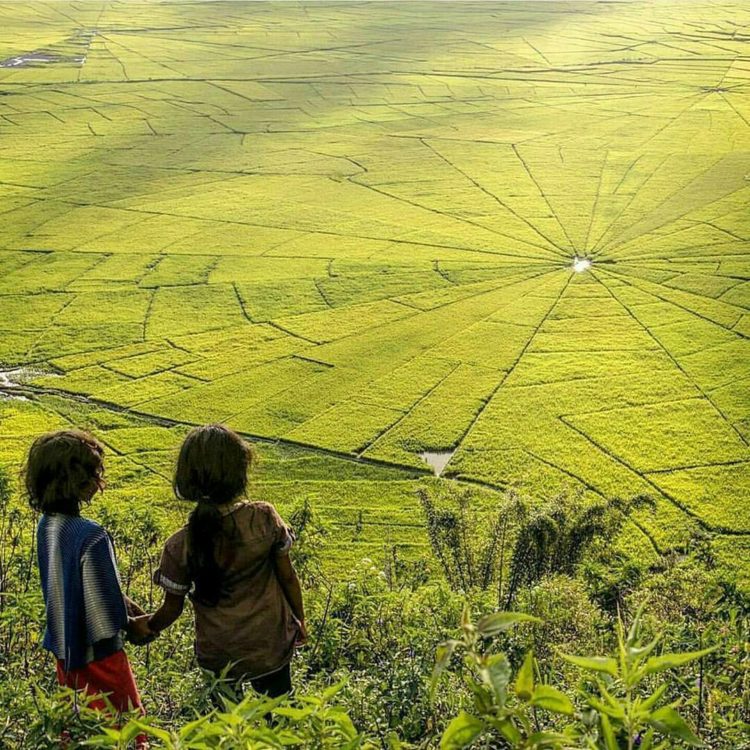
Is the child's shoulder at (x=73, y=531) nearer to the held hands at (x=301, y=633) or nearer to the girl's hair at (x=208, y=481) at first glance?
the girl's hair at (x=208, y=481)

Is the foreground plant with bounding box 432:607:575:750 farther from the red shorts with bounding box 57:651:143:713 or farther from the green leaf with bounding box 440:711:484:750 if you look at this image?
the red shorts with bounding box 57:651:143:713

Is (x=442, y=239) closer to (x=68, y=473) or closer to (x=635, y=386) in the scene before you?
(x=635, y=386)

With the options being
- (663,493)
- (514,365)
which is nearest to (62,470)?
(663,493)

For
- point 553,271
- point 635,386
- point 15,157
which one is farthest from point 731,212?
point 15,157

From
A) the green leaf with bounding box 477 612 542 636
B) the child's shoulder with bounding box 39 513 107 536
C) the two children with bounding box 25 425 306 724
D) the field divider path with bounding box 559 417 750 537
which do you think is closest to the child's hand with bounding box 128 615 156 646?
the two children with bounding box 25 425 306 724

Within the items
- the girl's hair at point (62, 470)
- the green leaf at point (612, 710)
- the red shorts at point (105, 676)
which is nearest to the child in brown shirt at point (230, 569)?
the red shorts at point (105, 676)

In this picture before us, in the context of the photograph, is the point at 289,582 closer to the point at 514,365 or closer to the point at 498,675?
the point at 498,675

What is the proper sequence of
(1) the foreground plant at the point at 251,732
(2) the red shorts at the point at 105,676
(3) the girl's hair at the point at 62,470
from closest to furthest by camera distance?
(1) the foreground plant at the point at 251,732 → (3) the girl's hair at the point at 62,470 → (2) the red shorts at the point at 105,676
